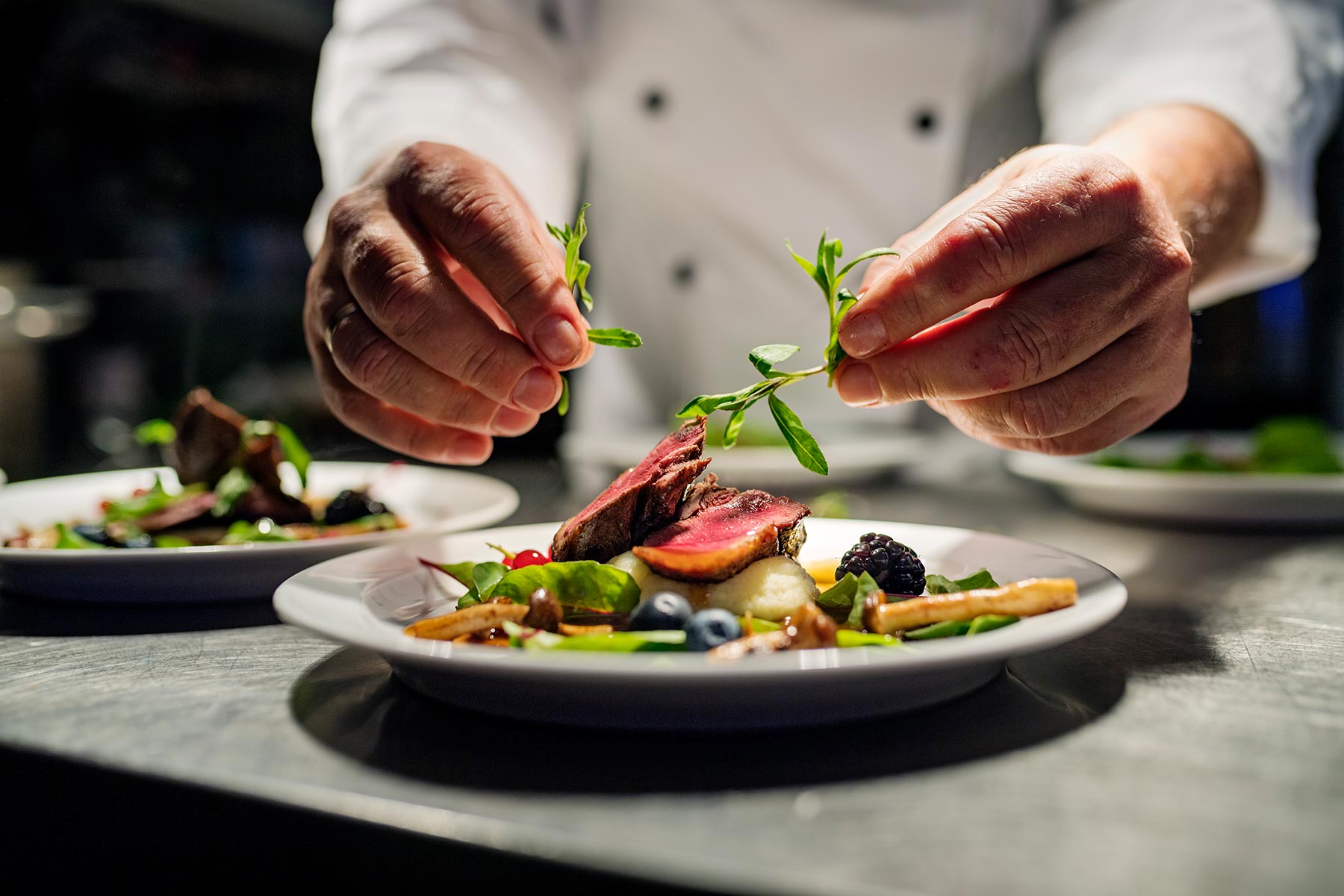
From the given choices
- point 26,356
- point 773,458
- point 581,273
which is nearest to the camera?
point 581,273

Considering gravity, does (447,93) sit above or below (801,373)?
above

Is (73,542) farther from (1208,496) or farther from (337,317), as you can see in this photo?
(1208,496)

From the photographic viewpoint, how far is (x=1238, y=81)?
2.14 metres

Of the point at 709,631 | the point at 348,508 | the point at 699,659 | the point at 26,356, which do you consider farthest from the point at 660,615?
the point at 26,356

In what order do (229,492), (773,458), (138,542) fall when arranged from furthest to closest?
1. (773,458)
2. (229,492)
3. (138,542)

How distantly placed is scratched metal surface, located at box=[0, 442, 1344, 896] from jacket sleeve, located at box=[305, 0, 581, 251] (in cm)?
132

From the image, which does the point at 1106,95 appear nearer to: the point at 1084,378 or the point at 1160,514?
the point at 1160,514

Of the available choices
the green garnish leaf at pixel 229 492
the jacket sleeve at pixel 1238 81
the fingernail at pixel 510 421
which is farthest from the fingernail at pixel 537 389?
the jacket sleeve at pixel 1238 81

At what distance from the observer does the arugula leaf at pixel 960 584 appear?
133 cm

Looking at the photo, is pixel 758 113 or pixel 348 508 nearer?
pixel 348 508

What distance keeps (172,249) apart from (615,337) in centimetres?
495

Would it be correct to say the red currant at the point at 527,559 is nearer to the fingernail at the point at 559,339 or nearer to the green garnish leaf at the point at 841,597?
the fingernail at the point at 559,339

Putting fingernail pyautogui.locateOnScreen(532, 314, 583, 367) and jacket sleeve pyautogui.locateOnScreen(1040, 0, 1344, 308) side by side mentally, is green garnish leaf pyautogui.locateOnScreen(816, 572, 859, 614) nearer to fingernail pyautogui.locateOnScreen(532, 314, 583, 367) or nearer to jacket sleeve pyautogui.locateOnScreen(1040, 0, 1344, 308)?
fingernail pyautogui.locateOnScreen(532, 314, 583, 367)

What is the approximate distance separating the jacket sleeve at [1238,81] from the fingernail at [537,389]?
4.80 feet
